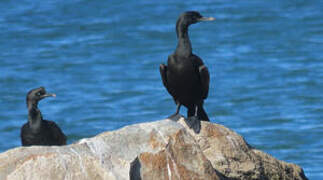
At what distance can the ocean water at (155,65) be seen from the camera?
63.3ft

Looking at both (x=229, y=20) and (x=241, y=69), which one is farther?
(x=229, y=20)

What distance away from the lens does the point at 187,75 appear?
429 inches

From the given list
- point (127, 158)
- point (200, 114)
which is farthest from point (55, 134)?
point (127, 158)

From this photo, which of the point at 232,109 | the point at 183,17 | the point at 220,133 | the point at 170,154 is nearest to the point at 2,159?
the point at 170,154

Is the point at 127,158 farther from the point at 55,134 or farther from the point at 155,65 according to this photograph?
the point at 155,65

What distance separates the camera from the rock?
8875 millimetres

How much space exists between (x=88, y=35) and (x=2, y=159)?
51.7ft

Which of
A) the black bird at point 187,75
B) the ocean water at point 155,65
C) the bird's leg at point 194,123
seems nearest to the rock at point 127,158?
the bird's leg at point 194,123

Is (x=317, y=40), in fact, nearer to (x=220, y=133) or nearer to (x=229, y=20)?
(x=229, y=20)

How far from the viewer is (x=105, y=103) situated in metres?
20.5

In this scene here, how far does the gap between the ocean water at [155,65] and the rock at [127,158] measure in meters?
6.97

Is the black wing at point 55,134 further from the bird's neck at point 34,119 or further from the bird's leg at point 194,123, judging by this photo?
the bird's leg at point 194,123

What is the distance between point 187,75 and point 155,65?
38.8ft

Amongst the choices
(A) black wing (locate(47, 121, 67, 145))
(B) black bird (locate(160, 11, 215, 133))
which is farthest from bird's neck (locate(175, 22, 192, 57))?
(A) black wing (locate(47, 121, 67, 145))
